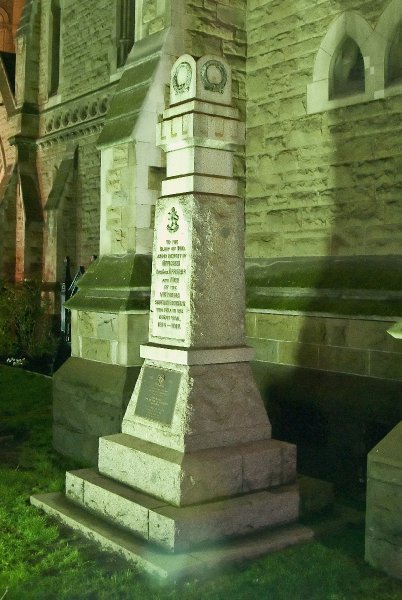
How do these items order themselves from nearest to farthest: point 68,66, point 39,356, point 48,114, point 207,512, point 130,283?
point 207,512
point 130,283
point 39,356
point 68,66
point 48,114

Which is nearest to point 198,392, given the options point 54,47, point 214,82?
point 214,82

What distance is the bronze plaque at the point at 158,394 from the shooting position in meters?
4.92

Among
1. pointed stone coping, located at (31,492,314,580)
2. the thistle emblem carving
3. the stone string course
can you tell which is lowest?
pointed stone coping, located at (31,492,314,580)

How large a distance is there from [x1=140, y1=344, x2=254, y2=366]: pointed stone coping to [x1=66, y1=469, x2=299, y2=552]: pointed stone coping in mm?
1004

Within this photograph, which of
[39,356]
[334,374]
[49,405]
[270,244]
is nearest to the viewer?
[334,374]

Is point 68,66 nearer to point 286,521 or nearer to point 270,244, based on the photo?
point 270,244

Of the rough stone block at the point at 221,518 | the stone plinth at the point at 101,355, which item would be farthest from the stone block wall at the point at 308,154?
the rough stone block at the point at 221,518

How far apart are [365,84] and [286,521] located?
4.30m

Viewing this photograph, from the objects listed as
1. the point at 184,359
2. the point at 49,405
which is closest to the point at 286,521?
the point at 184,359

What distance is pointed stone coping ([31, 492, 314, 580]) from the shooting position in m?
4.22

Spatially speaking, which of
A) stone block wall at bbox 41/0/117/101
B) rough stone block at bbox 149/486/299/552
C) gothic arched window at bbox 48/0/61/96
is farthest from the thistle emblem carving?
gothic arched window at bbox 48/0/61/96

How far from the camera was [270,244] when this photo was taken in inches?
304

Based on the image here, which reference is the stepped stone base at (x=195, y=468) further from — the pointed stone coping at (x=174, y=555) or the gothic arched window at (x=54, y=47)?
the gothic arched window at (x=54, y=47)

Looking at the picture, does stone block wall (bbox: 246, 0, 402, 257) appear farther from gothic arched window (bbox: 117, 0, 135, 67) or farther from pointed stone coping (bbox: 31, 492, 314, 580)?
gothic arched window (bbox: 117, 0, 135, 67)
